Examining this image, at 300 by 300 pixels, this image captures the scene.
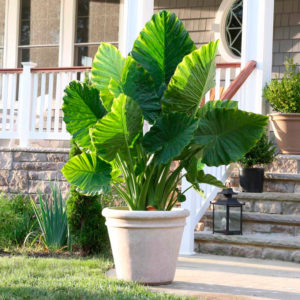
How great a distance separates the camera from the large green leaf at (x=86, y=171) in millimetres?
4848

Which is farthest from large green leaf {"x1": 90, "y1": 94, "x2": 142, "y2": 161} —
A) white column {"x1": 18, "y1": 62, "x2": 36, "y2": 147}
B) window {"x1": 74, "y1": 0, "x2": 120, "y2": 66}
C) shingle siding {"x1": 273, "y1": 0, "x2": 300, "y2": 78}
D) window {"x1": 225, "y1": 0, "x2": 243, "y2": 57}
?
window {"x1": 74, "y1": 0, "x2": 120, "y2": 66}

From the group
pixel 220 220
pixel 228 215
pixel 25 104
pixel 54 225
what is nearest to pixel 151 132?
pixel 228 215

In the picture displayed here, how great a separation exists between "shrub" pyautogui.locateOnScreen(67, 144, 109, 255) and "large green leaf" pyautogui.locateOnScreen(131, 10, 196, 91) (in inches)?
60.5

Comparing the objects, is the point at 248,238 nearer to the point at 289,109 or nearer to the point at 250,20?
the point at 289,109

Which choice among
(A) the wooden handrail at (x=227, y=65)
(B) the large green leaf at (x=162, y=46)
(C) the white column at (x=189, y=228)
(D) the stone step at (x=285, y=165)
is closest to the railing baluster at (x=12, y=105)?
(A) the wooden handrail at (x=227, y=65)

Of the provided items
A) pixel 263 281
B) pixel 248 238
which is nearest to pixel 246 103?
pixel 248 238

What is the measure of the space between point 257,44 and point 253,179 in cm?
179

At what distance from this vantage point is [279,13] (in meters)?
8.96

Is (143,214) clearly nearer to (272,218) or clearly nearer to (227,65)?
(272,218)

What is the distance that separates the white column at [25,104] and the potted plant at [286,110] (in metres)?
3.05

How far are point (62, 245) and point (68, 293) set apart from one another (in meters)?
2.44

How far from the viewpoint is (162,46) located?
493 centimetres

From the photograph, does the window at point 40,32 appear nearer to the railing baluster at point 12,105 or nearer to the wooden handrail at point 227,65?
the railing baluster at point 12,105

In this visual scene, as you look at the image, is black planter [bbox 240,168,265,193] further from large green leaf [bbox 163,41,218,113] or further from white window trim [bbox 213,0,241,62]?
white window trim [bbox 213,0,241,62]
